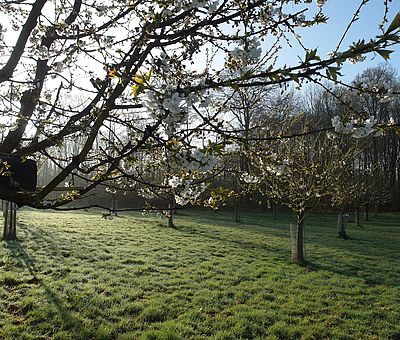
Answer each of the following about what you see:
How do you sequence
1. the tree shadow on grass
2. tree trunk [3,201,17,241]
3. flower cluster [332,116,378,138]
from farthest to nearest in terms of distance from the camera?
tree trunk [3,201,17,241] → the tree shadow on grass → flower cluster [332,116,378,138]

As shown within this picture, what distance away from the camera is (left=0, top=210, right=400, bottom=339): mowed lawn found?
4.85 m

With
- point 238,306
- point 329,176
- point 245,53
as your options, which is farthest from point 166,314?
point 329,176

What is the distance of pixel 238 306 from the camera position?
5.68m

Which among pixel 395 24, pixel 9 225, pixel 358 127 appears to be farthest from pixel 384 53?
pixel 9 225

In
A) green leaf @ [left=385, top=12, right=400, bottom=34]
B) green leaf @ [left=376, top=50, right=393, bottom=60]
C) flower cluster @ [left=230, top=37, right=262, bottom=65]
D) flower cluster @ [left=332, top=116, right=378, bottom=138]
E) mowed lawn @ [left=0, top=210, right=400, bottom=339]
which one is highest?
flower cluster @ [left=230, top=37, right=262, bottom=65]

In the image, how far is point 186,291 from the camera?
635cm

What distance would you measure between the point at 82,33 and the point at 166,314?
406 centimetres

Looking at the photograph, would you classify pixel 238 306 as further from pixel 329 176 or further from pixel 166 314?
pixel 329 176

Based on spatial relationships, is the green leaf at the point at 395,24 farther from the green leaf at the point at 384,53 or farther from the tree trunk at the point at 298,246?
the tree trunk at the point at 298,246

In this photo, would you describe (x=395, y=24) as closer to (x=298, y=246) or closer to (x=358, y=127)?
(x=358, y=127)

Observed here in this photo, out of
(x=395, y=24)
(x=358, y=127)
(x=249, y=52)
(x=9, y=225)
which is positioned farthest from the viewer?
(x=9, y=225)

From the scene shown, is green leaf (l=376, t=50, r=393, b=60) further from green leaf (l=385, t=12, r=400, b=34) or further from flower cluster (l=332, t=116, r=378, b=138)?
flower cluster (l=332, t=116, r=378, b=138)

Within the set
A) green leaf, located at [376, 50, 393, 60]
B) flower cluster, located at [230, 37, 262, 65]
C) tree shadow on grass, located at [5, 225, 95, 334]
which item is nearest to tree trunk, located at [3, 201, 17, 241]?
tree shadow on grass, located at [5, 225, 95, 334]

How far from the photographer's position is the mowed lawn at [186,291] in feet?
15.9
